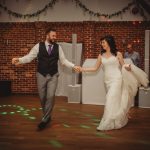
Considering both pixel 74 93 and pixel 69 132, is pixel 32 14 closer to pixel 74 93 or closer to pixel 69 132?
pixel 74 93

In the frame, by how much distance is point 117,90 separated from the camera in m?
5.45

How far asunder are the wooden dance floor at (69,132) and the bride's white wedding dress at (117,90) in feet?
0.57

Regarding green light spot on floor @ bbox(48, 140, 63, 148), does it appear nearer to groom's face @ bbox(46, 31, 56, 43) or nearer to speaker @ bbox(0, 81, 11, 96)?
groom's face @ bbox(46, 31, 56, 43)

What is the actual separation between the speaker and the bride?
16.4 feet

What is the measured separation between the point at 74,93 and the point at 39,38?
2694mm

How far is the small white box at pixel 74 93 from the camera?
8469 mm

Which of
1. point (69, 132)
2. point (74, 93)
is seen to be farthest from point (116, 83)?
point (74, 93)

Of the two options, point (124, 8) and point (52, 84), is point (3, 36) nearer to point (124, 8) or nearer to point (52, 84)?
point (124, 8)

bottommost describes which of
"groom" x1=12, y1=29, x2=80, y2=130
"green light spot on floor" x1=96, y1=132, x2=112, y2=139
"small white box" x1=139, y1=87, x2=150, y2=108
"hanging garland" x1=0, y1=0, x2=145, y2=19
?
"green light spot on floor" x1=96, y1=132, x2=112, y2=139

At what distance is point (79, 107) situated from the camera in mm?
7762

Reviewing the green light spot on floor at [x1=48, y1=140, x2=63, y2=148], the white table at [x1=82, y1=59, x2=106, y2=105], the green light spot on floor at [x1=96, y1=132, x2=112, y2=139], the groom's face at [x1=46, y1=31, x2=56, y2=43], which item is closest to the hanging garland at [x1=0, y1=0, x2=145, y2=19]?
the white table at [x1=82, y1=59, x2=106, y2=105]

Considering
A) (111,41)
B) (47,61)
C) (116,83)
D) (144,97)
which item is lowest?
(144,97)

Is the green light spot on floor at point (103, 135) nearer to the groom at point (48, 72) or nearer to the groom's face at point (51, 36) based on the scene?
the groom at point (48, 72)

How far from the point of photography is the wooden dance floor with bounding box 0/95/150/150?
4316mm
